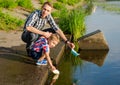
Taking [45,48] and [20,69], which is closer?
[20,69]

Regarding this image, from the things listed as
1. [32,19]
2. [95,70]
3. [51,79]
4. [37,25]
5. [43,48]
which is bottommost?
[95,70]

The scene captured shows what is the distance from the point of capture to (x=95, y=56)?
1086 cm

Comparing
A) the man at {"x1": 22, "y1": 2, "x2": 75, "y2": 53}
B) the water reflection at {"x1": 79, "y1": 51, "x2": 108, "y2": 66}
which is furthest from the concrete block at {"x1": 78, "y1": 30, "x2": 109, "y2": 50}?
the man at {"x1": 22, "y1": 2, "x2": 75, "y2": 53}

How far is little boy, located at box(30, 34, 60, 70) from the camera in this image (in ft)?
25.1

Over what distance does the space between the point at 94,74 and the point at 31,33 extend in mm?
1747

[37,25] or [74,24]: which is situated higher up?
[37,25]

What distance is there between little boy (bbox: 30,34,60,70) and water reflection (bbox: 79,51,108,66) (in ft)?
Result: 7.47

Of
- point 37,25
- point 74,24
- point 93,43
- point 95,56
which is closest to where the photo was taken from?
point 37,25

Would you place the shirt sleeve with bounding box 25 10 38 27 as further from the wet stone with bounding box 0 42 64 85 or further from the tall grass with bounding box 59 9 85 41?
the tall grass with bounding box 59 9 85 41

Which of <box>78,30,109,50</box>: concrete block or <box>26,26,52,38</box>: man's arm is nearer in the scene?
<box>26,26,52,38</box>: man's arm

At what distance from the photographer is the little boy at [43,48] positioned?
25.1 ft

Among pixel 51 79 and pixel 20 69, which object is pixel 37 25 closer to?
pixel 20 69

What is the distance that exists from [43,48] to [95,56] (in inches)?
133

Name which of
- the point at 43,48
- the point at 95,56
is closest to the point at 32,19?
the point at 43,48
